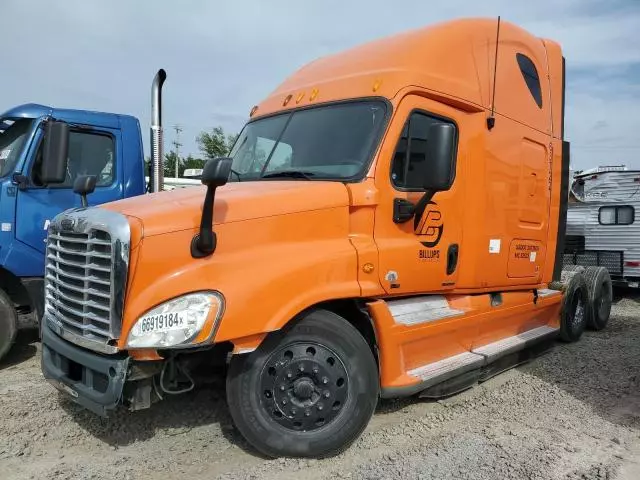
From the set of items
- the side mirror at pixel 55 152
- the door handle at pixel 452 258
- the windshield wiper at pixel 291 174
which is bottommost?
the door handle at pixel 452 258

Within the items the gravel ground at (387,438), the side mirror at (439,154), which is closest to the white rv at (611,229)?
the gravel ground at (387,438)

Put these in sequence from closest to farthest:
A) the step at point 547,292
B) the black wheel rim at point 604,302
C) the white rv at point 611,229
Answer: the step at point 547,292, the black wheel rim at point 604,302, the white rv at point 611,229

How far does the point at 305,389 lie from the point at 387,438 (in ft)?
2.72

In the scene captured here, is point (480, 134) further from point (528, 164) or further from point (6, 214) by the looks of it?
point (6, 214)

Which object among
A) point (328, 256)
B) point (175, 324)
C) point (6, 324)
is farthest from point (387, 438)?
point (6, 324)

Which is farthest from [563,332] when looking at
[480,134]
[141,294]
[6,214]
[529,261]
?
[6,214]

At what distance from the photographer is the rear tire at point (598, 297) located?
7.45 m

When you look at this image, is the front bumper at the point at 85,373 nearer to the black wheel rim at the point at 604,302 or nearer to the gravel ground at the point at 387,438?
the gravel ground at the point at 387,438

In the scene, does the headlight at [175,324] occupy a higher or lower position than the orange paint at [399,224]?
lower

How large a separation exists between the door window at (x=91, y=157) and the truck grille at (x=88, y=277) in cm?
234

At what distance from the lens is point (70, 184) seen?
5859 mm

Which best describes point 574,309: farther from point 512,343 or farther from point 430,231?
point 430,231

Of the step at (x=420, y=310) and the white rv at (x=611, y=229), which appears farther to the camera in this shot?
the white rv at (x=611, y=229)

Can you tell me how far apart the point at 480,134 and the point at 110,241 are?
3.25m
